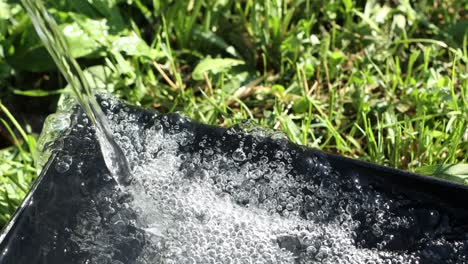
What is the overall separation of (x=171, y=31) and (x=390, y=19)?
591 millimetres

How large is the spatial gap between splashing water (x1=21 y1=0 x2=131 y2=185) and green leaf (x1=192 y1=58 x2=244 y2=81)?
1.29 ft

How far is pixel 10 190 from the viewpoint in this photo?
1.46 m

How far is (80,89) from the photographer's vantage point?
1266 millimetres

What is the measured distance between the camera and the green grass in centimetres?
151

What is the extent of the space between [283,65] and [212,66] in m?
0.19

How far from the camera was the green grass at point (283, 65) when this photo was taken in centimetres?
151

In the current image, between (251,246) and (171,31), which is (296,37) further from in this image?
(251,246)

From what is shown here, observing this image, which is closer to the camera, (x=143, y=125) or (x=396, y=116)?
(x=143, y=125)

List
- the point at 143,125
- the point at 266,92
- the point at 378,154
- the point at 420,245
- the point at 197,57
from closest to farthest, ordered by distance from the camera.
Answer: the point at 420,245 < the point at 143,125 < the point at 378,154 < the point at 266,92 < the point at 197,57

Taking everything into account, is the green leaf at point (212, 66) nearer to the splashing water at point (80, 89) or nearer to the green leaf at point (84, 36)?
the green leaf at point (84, 36)

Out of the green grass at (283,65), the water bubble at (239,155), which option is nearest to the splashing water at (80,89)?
the water bubble at (239,155)

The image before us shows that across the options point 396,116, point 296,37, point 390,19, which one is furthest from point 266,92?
point 390,19

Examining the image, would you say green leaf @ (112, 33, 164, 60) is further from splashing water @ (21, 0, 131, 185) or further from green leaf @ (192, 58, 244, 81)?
splashing water @ (21, 0, 131, 185)

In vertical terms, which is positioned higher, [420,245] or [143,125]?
[143,125]
